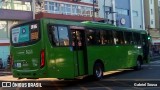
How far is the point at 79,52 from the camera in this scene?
15586 millimetres

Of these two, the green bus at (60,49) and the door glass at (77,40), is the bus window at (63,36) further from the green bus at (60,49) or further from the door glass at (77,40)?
the door glass at (77,40)

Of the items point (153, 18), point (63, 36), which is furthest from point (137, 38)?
point (153, 18)

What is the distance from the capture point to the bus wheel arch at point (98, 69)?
16.7m

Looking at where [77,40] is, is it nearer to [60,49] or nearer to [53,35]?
[60,49]

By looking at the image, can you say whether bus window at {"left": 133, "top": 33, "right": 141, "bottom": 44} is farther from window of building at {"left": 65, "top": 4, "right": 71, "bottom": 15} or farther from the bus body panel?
window of building at {"left": 65, "top": 4, "right": 71, "bottom": 15}

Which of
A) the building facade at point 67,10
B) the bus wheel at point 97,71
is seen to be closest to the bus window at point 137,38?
the bus wheel at point 97,71

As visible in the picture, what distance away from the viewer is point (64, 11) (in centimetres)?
4909

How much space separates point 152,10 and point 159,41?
7.94 m

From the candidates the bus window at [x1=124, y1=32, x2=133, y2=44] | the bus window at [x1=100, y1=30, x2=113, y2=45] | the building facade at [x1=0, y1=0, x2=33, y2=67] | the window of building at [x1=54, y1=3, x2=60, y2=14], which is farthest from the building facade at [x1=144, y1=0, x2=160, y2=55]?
the bus window at [x1=100, y1=30, x2=113, y2=45]

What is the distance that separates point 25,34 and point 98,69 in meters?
4.71

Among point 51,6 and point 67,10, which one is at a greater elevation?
point 51,6

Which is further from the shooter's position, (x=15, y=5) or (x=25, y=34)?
(x=15, y=5)

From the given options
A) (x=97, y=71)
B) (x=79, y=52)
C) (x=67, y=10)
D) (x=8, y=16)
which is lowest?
(x=97, y=71)

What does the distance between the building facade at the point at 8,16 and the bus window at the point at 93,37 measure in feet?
81.7
